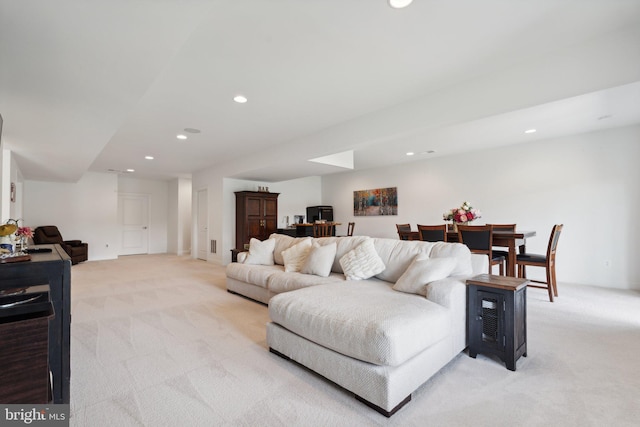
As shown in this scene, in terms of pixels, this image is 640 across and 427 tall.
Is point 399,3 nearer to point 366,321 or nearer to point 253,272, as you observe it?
point 366,321

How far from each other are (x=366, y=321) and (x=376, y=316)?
84 mm

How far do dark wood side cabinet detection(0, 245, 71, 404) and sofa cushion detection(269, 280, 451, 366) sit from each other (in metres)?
1.27

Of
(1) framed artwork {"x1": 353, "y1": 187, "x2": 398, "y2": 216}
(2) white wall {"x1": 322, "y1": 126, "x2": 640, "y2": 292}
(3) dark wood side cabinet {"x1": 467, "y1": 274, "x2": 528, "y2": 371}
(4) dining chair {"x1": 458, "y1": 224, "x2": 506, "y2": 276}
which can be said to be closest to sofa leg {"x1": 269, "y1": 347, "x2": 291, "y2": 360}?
(3) dark wood side cabinet {"x1": 467, "y1": 274, "x2": 528, "y2": 371}

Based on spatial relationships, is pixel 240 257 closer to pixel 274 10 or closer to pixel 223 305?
pixel 223 305

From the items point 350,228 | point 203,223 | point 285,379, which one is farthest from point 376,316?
point 203,223

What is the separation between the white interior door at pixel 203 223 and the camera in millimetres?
7652

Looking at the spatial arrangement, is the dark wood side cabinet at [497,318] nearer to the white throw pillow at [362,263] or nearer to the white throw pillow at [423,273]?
the white throw pillow at [423,273]

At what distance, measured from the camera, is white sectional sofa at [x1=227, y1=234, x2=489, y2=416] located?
1647 mm

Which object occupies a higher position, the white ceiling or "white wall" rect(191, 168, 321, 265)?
the white ceiling

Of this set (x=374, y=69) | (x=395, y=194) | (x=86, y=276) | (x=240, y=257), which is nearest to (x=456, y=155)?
(x=395, y=194)

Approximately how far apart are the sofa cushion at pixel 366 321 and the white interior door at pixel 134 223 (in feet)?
28.0

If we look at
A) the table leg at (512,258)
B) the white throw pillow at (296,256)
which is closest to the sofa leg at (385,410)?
the white throw pillow at (296,256)

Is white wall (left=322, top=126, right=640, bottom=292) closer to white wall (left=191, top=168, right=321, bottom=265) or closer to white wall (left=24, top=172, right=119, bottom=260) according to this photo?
white wall (left=191, top=168, right=321, bottom=265)

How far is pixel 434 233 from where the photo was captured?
14.2 feet
